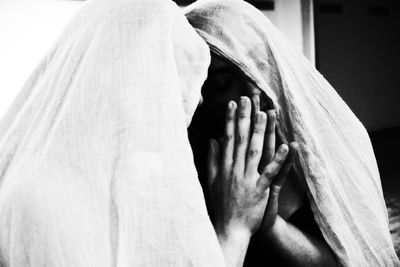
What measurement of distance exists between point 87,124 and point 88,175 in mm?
60

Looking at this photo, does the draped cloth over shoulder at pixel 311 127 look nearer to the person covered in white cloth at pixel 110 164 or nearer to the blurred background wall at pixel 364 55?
the person covered in white cloth at pixel 110 164

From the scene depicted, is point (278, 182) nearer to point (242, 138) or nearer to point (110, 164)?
point (242, 138)

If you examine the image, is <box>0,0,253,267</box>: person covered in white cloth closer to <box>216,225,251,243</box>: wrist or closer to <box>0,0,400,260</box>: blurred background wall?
<box>216,225,251,243</box>: wrist

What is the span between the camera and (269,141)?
0.59 m

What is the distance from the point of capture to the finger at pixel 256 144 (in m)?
0.57

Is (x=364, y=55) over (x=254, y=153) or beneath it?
beneath

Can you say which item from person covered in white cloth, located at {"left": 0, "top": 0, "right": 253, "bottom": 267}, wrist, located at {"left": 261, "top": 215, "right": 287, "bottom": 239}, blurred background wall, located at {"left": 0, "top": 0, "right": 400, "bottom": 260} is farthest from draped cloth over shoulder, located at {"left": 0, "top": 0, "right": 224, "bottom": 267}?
blurred background wall, located at {"left": 0, "top": 0, "right": 400, "bottom": 260}

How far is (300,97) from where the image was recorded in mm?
677

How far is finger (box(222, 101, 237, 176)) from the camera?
575 mm

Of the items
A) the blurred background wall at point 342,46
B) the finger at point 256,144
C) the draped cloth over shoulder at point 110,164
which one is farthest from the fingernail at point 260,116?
the blurred background wall at point 342,46

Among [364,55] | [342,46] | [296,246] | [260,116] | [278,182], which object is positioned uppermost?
[260,116]

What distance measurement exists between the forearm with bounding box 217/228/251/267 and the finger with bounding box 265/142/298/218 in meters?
0.06

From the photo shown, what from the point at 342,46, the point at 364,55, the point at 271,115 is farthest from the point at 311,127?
the point at 364,55

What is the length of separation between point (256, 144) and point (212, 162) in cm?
8
